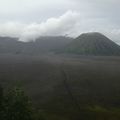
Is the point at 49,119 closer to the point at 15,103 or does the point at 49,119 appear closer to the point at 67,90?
the point at 15,103

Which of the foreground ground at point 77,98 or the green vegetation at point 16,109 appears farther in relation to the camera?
the foreground ground at point 77,98

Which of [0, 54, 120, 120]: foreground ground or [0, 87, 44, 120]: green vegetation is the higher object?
[0, 87, 44, 120]: green vegetation

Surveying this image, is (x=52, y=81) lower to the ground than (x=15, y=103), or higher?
lower

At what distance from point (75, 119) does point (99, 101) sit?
24.3 m

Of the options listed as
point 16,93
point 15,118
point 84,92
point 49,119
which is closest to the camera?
point 15,118

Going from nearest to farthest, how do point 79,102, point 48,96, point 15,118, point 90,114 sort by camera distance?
point 15,118
point 90,114
point 79,102
point 48,96

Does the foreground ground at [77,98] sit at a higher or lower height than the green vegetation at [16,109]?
lower

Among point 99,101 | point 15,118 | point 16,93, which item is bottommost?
point 99,101

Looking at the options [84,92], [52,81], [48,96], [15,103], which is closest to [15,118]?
[15,103]

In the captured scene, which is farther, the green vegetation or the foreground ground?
the foreground ground

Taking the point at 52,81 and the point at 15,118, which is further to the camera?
the point at 52,81

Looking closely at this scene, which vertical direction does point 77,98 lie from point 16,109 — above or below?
below

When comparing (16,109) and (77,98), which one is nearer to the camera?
Answer: (16,109)

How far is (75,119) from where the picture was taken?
214ft
